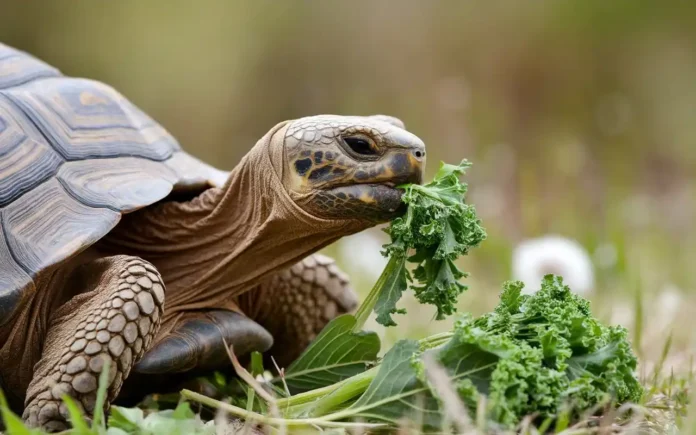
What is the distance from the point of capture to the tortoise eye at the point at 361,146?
9.07 ft

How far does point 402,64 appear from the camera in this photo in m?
13.5

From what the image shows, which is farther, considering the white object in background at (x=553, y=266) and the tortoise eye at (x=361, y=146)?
the white object in background at (x=553, y=266)

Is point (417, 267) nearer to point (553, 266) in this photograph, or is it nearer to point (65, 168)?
point (65, 168)

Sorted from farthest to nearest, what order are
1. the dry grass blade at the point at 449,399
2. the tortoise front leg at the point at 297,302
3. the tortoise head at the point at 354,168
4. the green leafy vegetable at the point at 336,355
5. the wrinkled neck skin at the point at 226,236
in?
the tortoise front leg at the point at 297,302 < the wrinkled neck skin at the point at 226,236 < the green leafy vegetable at the point at 336,355 < the tortoise head at the point at 354,168 < the dry grass blade at the point at 449,399

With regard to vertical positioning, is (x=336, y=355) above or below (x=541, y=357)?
below

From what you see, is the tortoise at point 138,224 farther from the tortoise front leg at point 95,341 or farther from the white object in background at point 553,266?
the white object in background at point 553,266

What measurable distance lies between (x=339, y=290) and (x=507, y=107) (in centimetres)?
929

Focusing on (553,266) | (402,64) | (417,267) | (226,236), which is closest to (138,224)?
(226,236)

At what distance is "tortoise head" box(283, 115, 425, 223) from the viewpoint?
2734 mm

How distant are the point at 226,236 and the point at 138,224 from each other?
0.35 metres

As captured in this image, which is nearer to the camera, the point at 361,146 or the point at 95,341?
the point at 95,341

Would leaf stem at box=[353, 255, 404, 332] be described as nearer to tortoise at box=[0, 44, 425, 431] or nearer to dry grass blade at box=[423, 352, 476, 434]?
tortoise at box=[0, 44, 425, 431]

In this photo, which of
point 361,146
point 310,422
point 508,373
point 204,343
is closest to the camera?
point 508,373

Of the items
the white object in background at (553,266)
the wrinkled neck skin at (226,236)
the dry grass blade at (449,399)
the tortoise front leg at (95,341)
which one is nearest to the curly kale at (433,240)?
the wrinkled neck skin at (226,236)
